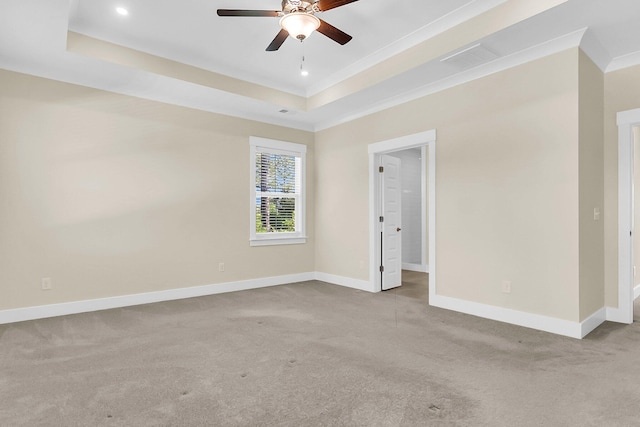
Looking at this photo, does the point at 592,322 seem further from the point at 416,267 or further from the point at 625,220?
the point at 416,267

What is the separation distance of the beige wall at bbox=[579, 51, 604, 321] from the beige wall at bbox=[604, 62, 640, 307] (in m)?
0.06

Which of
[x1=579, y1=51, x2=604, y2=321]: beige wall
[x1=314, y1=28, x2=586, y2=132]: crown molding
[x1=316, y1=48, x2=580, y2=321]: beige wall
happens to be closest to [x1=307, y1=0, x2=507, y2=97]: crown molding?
[x1=314, y1=28, x2=586, y2=132]: crown molding

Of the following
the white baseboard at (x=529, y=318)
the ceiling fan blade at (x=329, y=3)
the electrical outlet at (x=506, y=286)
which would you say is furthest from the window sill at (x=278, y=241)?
the ceiling fan blade at (x=329, y=3)

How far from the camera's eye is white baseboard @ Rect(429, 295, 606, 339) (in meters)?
3.10

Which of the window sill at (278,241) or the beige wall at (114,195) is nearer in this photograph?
the beige wall at (114,195)

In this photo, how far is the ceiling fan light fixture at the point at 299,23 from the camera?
2.51 m

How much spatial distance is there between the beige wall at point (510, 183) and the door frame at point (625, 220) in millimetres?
839

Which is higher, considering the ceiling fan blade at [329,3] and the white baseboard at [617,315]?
the ceiling fan blade at [329,3]

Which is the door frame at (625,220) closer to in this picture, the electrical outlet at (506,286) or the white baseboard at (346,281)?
the electrical outlet at (506,286)

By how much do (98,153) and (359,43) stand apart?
331 centimetres

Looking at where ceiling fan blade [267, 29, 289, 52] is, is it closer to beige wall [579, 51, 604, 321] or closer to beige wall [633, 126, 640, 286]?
beige wall [579, 51, 604, 321]

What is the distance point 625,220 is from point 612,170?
526 mm

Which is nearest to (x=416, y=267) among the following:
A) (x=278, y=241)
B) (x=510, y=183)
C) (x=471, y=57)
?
(x=278, y=241)

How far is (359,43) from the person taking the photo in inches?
149
